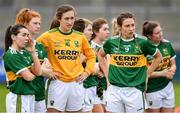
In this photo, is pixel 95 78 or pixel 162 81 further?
pixel 95 78

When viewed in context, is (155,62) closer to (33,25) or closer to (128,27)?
(128,27)

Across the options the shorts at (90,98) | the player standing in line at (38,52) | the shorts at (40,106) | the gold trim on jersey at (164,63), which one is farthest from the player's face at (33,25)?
the gold trim on jersey at (164,63)

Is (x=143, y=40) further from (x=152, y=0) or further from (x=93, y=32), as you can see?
(x=152, y=0)

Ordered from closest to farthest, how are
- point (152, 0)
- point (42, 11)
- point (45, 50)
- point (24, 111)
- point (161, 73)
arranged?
point (24, 111)
point (45, 50)
point (161, 73)
point (42, 11)
point (152, 0)

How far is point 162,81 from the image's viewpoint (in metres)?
11.0

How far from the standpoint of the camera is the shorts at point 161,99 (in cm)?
1101

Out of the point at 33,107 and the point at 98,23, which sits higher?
the point at 98,23

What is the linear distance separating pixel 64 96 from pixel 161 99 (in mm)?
2012

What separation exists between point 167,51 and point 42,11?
12822 millimetres

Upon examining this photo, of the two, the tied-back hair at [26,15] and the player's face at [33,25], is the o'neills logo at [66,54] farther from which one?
the tied-back hair at [26,15]

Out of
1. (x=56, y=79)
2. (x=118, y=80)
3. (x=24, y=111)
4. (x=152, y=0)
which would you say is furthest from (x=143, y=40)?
(x=152, y=0)

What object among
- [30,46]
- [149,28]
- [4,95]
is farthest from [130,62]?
[4,95]

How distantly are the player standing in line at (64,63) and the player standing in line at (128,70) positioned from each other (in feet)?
1.58

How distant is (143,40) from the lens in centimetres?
970
